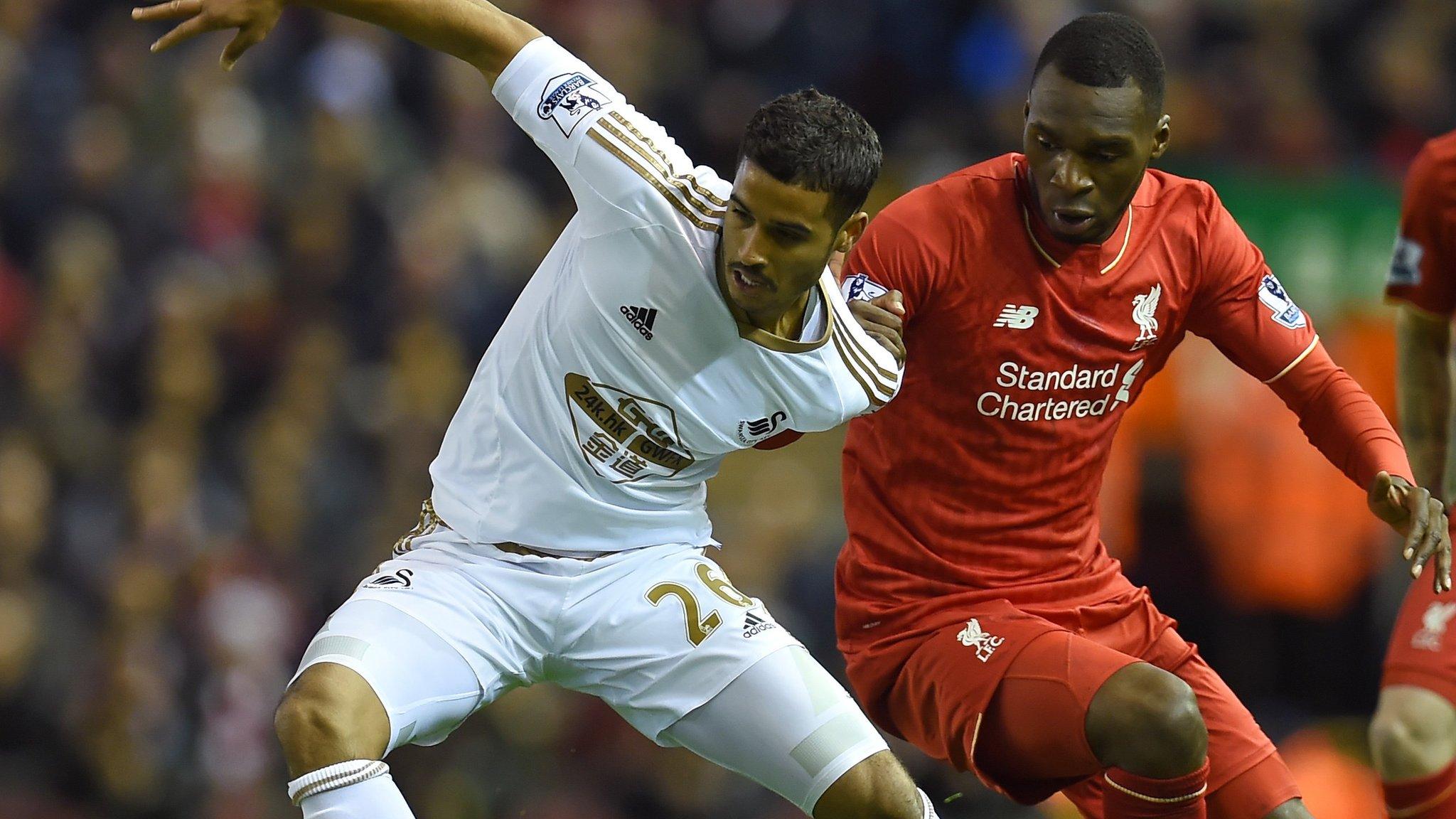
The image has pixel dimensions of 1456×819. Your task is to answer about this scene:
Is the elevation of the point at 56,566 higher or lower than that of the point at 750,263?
lower

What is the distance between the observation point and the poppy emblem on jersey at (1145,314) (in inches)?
183

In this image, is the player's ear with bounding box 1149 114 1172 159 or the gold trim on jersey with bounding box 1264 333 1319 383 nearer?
the player's ear with bounding box 1149 114 1172 159

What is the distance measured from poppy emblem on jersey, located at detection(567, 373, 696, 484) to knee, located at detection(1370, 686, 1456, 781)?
1969 millimetres

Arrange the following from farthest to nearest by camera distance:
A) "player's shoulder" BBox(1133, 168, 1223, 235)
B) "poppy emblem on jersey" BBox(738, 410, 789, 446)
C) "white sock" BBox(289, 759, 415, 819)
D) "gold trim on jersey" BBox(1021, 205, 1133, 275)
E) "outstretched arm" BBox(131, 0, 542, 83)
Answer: "player's shoulder" BBox(1133, 168, 1223, 235), "gold trim on jersey" BBox(1021, 205, 1133, 275), "poppy emblem on jersey" BBox(738, 410, 789, 446), "outstretched arm" BBox(131, 0, 542, 83), "white sock" BBox(289, 759, 415, 819)

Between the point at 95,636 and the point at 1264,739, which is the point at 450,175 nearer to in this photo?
the point at 95,636

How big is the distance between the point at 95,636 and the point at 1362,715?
5.96 metres

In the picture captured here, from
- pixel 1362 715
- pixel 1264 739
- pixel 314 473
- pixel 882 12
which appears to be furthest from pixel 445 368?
pixel 1264 739

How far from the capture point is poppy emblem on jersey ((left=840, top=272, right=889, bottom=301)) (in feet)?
14.6

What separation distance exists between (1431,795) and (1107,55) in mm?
2027

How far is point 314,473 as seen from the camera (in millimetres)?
8797

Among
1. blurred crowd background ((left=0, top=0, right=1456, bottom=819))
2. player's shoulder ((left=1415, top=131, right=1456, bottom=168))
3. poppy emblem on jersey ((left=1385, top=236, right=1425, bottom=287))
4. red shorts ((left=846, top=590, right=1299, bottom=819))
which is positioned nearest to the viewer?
red shorts ((left=846, top=590, right=1299, bottom=819))

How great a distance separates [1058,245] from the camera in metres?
4.58

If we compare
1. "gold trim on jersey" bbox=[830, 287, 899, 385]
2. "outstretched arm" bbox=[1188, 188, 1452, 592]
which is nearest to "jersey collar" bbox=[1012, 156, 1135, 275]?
"outstretched arm" bbox=[1188, 188, 1452, 592]

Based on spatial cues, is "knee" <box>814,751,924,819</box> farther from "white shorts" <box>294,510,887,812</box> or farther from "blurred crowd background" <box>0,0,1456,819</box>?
"blurred crowd background" <box>0,0,1456,819</box>
